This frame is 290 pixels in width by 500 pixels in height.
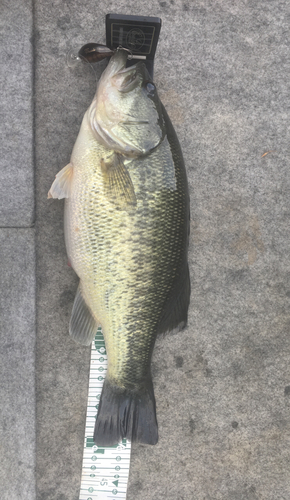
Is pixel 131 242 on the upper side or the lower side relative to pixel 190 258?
upper

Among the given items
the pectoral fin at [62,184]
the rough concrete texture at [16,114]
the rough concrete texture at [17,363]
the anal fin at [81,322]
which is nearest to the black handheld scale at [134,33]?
the rough concrete texture at [16,114]

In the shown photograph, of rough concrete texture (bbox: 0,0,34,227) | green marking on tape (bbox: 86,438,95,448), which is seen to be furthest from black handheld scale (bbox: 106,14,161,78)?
green marking on tape (bbox: 86,438,95,448)

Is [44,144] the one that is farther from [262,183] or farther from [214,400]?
[214,400]

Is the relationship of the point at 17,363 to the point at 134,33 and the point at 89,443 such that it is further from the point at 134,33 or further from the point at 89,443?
the point at 134,33

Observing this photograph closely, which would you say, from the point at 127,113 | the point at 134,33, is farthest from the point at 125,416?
the point at 134,33

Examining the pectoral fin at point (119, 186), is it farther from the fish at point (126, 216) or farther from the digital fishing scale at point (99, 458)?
the digital fishing scale at point (99, 458)

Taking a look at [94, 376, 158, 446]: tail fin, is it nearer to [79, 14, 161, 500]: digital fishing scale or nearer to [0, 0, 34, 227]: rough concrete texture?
[79, 14, 161, 500]: digital fishing scale
